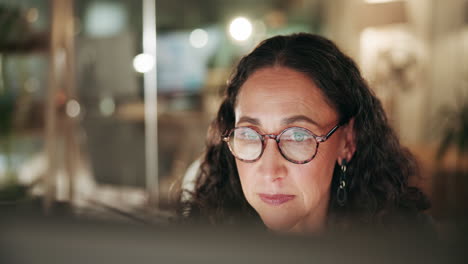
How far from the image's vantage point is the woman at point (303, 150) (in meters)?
0.70

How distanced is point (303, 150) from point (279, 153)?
0.14 ft

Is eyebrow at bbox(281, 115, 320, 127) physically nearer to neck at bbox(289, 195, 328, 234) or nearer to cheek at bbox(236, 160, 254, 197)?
cheek at bbox(236, 160, 254, 197)

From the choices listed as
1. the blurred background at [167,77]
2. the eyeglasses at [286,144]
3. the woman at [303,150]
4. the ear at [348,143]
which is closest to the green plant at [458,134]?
the blurred background at [167,77]

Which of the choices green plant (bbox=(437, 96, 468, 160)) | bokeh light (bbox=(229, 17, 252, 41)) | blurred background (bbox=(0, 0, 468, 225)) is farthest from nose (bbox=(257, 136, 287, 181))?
bokeh light (bbox=(229, 17, 252, 41))

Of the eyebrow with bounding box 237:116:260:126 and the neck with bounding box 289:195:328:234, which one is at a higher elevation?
the eyebrow with bounding box 237:116:260:126

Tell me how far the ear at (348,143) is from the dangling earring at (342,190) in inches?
0.5

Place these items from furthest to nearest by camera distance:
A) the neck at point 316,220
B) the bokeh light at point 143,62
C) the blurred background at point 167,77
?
the bokeh light at point 143,62, the blurred background at point 167,77, the neck at point 316,220

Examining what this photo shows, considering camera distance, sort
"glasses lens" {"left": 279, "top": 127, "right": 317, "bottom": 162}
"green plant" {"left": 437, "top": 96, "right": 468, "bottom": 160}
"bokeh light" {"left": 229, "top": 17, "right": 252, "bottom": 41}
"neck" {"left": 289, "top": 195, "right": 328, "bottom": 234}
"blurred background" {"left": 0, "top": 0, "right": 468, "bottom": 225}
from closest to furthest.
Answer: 1. "glasses lens" {"left": 279, "top": 127, "right": 317, "bottom": 162}
2. "neck" {"left": 289, "top": 195, "right": 328, "bottom": 234}
3. "green plant" {"left": 437, "top": 96, "right": 468, "bottom": 160}
4. "blurred background" {"left": 0, "top": 0, "right": 468, "bottom": 225}
5. "bokeh light" {"left": 229, "top": 17, "right": 252, "bottom": 41}

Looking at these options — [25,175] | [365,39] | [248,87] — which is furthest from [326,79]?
[365,39]

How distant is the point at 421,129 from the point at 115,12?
10.7 feet

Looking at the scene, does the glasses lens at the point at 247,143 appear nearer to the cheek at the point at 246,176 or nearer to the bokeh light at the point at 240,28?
the cheek at the point at 246,176

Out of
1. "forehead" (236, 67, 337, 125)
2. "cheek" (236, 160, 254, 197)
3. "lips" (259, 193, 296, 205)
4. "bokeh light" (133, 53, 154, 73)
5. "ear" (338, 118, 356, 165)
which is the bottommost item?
"lips" (259, 193, 296, 205)

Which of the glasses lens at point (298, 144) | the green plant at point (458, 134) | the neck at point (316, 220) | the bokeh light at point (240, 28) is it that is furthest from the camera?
the bokeh light at point (240, 28)

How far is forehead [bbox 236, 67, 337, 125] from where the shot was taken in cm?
73
